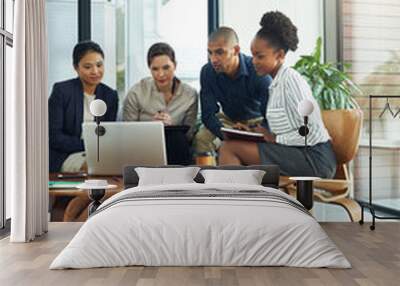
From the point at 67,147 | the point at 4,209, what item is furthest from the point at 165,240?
the point at 67,147

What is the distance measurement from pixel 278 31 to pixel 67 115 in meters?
2.76

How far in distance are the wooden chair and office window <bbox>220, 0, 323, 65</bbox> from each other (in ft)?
2.89

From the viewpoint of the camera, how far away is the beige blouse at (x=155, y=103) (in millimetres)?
6957

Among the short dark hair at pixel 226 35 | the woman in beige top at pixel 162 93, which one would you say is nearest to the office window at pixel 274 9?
the short dark hair at pixel 226 35

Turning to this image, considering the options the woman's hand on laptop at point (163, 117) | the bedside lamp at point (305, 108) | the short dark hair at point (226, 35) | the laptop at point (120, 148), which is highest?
the short dark hair at point (226, 35)

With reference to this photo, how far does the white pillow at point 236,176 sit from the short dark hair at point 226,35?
1707 millimetres

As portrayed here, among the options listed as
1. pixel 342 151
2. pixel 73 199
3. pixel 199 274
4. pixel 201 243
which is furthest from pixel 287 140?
pixel 199 274

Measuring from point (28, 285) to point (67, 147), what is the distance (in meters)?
3.40

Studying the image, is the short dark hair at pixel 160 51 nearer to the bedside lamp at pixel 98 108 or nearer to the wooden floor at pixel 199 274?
the bedside lamp at pixel 98 108

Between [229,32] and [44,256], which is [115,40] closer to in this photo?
[229,32]

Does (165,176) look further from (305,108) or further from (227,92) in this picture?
(305,108)

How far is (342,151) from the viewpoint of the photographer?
691 cm

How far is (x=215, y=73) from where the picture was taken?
6953 millimetres

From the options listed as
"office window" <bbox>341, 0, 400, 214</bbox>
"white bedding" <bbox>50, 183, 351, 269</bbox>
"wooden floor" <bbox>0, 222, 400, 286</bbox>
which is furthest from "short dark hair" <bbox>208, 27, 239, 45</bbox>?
"white bedding" <bbox>50, 183, 351, 269</bbox>
